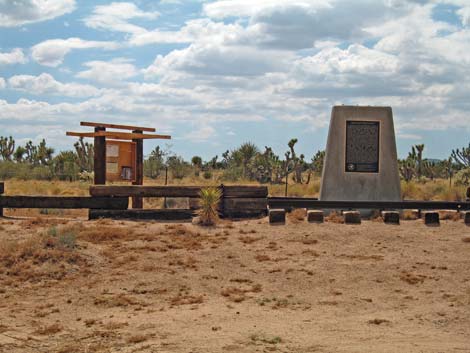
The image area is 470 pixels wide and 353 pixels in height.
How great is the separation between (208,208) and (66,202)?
3.74m

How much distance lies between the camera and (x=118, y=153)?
17547 mm

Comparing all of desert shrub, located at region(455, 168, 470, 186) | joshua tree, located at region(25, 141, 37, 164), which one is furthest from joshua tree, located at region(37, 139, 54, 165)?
desert shrub, located at region(455, 168, 470, 186)

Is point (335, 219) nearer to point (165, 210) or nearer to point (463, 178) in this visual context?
point (165, 210)

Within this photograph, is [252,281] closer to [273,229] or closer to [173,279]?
[173,279]

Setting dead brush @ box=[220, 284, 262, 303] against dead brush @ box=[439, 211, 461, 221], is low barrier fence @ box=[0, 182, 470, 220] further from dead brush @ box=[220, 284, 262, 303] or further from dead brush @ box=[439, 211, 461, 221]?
dead brush @ box=[220, 284, 262, 303]

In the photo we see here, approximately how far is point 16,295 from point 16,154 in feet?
170

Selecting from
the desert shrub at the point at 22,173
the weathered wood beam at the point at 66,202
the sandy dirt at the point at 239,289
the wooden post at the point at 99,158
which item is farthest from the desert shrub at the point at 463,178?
the desert shrub at the point at 22,173

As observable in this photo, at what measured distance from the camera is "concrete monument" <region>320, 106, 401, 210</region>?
16516 millimetres

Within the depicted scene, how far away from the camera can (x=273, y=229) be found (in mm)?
13133

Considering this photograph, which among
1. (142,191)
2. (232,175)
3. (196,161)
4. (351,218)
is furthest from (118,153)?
(196,161)

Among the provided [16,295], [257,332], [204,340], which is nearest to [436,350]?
[257,332]

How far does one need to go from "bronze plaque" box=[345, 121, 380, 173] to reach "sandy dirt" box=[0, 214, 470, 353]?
322 cm

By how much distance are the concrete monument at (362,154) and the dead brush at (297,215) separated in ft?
5.65

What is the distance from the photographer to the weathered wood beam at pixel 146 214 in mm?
14806
